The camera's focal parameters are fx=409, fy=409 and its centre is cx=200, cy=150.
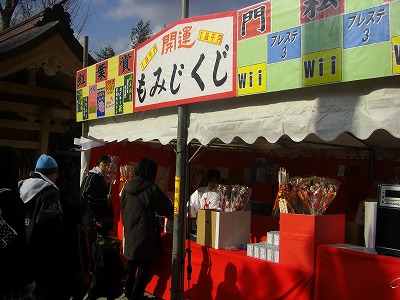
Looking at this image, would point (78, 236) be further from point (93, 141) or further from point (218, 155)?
point (218, 155)

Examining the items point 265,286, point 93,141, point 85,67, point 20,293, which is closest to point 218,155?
point 93,141

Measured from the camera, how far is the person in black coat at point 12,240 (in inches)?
101

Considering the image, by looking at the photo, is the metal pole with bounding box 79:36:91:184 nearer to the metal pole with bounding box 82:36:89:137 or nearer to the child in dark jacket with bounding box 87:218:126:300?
the metal pole with bounding box 82:36:89:137

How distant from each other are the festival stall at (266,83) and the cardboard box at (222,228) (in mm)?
284

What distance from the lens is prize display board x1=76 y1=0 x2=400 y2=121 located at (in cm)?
301

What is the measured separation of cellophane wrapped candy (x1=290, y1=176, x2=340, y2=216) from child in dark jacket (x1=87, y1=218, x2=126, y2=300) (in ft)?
8.26

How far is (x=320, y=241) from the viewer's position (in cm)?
378

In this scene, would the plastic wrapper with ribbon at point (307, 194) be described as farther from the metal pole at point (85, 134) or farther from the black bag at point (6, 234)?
the metal pole at point (85, 134)

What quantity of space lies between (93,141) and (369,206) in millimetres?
4913

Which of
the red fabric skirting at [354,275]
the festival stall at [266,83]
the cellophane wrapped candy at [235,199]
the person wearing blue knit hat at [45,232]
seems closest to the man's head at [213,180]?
the cellophane wrapped candy at [235,199]

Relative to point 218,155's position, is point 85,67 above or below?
above

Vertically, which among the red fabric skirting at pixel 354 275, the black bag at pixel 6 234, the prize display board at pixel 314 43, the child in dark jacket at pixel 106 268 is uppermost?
the prize display board at pixel 314 43

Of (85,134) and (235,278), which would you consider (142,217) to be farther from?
(85,134)

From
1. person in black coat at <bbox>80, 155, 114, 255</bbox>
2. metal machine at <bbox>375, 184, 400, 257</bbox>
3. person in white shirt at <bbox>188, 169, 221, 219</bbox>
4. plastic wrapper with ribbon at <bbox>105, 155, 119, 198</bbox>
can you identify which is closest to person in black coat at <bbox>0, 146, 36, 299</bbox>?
metal machine at <bbox>375, 184, 400, 257</bbox>
